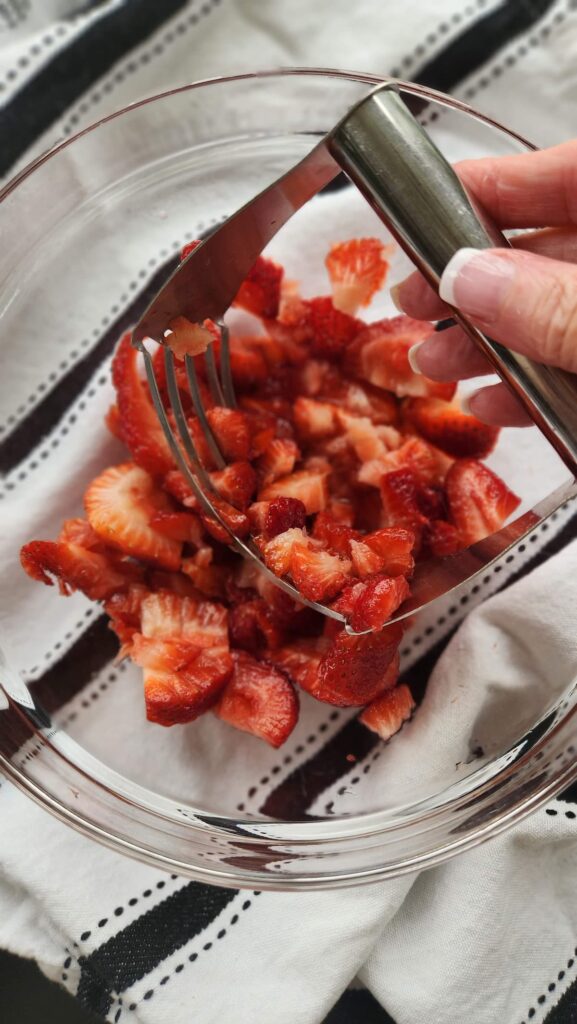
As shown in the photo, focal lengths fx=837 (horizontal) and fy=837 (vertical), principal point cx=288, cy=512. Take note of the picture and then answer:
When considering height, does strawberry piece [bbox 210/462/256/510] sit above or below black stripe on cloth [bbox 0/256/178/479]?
below

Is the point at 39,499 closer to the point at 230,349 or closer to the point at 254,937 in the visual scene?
the point at 230,349

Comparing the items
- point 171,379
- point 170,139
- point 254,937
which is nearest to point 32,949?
point 254,937

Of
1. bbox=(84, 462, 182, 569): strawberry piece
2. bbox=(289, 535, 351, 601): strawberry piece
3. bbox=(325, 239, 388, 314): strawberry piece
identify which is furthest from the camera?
bbox=(325, 239, 388, 314): strawberry piece

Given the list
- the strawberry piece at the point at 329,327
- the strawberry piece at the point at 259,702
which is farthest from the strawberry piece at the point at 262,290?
the strawberry piece at the point at 259,702

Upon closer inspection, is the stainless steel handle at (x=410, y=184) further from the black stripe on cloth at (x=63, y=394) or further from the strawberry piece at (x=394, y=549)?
the black stripe on cloth at (x=63, y=394)

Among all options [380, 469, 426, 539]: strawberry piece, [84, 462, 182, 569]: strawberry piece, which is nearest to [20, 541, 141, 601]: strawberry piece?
[84, 462, 182, 569]: strawberry piece

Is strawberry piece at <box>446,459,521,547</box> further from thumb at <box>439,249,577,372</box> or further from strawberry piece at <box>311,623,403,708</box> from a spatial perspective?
thumb at <box>439,249,577,372</box>

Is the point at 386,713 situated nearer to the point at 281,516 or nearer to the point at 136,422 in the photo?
the point at 281,516
